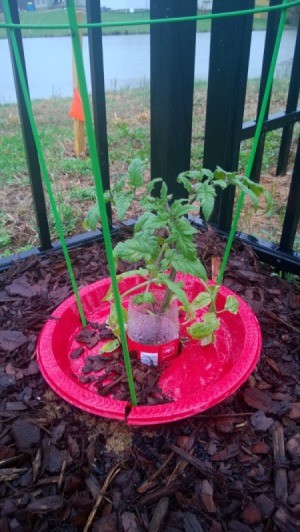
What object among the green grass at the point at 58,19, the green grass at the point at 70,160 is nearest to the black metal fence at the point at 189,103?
the green grass at the point at 58,19

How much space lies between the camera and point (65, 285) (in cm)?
141

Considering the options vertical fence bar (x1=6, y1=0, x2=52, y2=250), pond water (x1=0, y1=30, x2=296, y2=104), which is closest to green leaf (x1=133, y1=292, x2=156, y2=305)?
vertical fence bar (x1=6, y1=0, x2=52, y2=250)

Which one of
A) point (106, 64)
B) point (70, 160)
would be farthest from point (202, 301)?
point (106, 64)

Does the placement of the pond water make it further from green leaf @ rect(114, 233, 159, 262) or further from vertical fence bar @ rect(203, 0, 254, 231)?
green leaf @ rect(114, 233, 159, 262)

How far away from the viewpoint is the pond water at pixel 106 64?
4.89 metres

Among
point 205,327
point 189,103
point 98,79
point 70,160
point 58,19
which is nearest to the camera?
point 205,327

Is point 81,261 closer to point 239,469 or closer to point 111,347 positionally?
point 111,347

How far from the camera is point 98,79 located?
1392 mm

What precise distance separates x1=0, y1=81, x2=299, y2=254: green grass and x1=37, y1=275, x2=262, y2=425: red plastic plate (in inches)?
15.2

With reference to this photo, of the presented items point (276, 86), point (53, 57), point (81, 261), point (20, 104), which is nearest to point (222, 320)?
point (81, 261)

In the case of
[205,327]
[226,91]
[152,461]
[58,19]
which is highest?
[58,19]

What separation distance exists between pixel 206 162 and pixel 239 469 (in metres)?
1.11

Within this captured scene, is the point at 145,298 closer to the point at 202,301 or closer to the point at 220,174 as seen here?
the point at 202,301

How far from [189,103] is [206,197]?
759 millimetres
